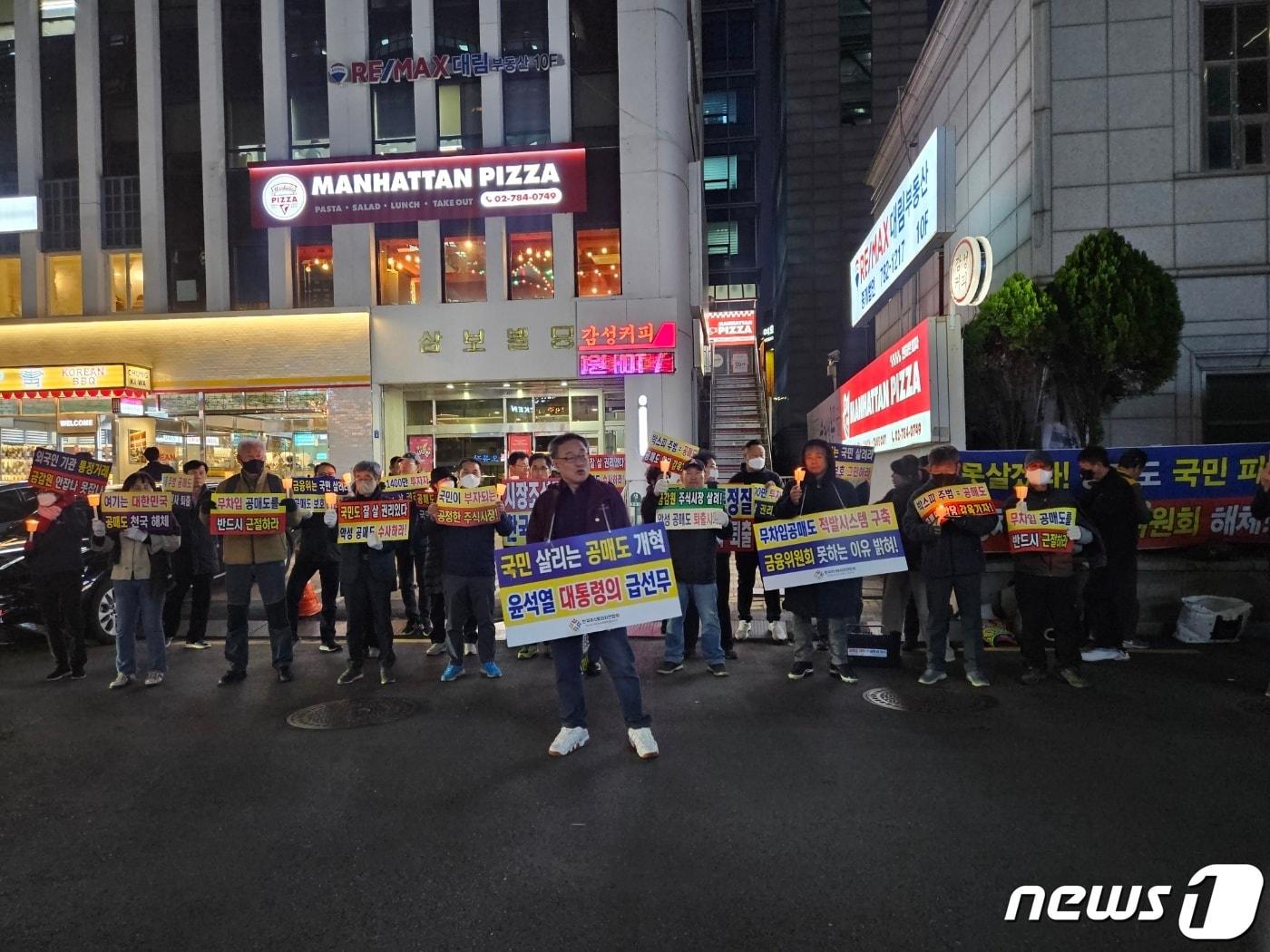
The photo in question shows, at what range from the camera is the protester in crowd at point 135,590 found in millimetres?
7055

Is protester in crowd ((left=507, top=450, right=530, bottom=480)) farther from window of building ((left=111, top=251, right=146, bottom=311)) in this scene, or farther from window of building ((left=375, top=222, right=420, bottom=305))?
window of building ((left=111, top=251, right=146, bottom=311))

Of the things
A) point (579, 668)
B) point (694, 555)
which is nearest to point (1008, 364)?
point (694, 555)

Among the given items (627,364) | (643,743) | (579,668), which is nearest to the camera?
(643,743)

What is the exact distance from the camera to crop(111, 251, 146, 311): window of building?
21047 millimetres

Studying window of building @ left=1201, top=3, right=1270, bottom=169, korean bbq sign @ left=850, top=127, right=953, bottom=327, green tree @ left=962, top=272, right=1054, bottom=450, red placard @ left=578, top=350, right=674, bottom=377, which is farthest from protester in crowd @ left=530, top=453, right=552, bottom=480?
window of building @ left=1201, top=3, right=1270, bottom=169

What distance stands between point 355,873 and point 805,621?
4420mm

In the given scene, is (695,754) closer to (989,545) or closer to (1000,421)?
(989,545)

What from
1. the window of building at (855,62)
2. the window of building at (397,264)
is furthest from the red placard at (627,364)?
the window of building at (855,62)

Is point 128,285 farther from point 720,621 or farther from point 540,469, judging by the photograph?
point 720,621

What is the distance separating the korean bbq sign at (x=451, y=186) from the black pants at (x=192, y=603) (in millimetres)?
11843

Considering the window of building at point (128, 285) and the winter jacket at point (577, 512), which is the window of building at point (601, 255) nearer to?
Answer: the window of building at point (128, 285)

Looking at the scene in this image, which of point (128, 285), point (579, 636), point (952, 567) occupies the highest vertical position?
point (128, 285)

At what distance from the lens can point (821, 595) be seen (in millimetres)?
6938

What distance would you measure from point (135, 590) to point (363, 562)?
1.99m
